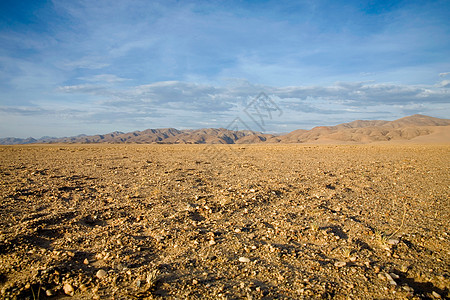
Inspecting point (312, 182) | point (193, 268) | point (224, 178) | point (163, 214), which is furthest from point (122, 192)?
point (312, 182)

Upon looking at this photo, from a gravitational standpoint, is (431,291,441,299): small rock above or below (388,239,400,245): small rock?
below

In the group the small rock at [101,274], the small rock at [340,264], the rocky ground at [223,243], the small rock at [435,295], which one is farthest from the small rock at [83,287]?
the small rock at [435,295]

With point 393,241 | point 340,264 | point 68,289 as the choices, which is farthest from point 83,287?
point 393,241

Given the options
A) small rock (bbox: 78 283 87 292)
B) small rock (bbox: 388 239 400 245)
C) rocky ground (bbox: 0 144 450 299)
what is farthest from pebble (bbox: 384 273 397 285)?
small rock (bbox: 78 283 87 292)

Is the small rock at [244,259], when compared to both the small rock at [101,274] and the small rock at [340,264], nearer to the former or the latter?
the small rock at [340,264]

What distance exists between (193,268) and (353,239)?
2766 mm

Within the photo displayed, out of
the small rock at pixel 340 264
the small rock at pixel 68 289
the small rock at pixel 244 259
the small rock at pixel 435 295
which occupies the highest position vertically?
the small rock at pixel 68 289

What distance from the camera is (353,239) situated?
4066 millimetres

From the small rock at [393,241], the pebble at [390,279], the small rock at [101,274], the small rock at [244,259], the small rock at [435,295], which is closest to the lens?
the small rock at [435,295]

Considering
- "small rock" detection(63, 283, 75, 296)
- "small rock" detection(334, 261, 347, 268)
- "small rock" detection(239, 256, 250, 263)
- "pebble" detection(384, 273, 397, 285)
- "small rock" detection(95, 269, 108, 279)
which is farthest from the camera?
"small rock" detection(239, 256, 250, 263)

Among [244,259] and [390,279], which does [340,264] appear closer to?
[390,279]

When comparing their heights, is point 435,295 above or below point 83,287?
below

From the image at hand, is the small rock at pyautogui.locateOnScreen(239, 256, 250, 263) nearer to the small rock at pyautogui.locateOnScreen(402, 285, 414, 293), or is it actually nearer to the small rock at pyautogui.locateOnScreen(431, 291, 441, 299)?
the small rock at pyautogui.locateOnScreen(402, 285, 414, 293)

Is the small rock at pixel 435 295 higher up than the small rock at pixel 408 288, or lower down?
lower down
